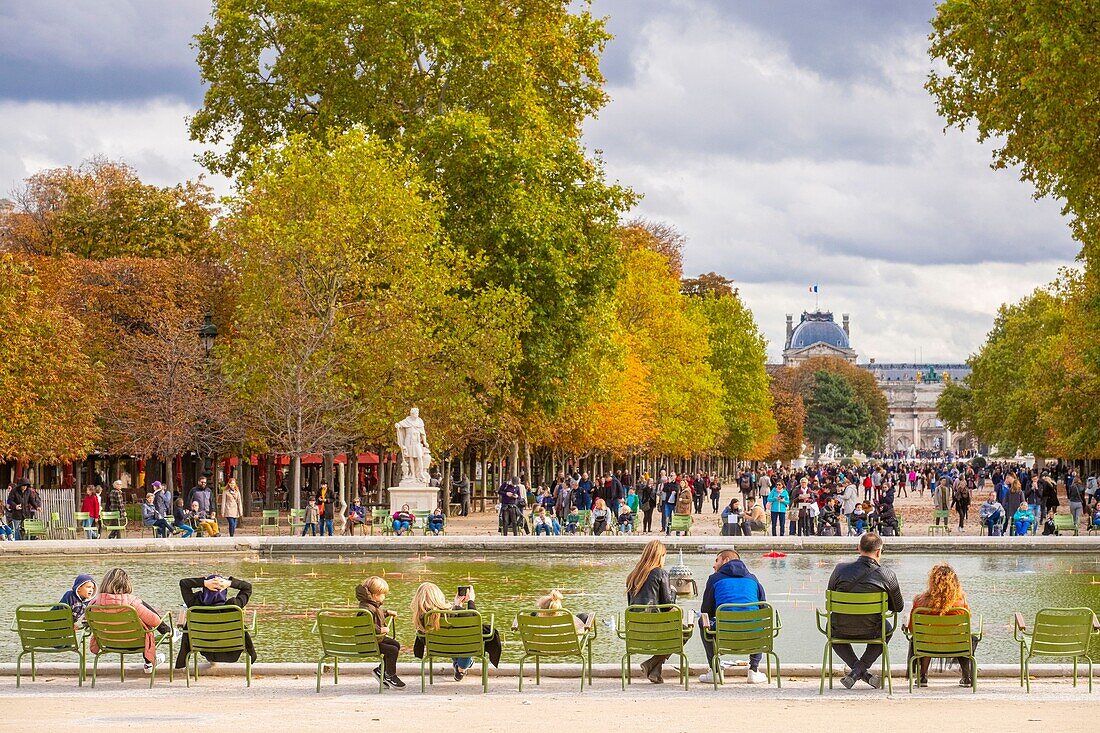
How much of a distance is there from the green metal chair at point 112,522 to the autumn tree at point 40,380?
10.4 ft

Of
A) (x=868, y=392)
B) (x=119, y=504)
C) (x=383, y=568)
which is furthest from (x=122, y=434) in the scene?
(x=868, y=392)

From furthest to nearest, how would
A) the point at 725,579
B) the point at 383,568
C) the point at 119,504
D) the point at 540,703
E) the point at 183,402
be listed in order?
the point at 183,402 → the point at 119,504 → the point at 383,568 → the point at 725,579 → the point at 540,703

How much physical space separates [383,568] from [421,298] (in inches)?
489

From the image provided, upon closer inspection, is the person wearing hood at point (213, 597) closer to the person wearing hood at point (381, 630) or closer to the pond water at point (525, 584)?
the person wearing hood at point (381, 630)

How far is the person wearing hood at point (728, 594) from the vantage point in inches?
585

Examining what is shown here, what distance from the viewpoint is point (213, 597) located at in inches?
603

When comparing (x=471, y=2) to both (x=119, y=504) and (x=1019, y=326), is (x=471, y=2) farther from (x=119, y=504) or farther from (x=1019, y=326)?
(x=1019, y=326)

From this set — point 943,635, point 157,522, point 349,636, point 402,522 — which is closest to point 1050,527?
point 402,522

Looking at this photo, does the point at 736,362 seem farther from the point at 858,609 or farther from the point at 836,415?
the point at 858,609

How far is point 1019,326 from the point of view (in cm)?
9075

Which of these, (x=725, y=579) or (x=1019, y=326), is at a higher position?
(x=1019, y=326)

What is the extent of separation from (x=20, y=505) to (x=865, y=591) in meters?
26.2

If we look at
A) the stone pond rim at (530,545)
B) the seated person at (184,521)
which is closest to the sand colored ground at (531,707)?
the stone pond rim at (530,545)

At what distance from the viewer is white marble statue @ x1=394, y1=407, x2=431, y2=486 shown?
39.3 metres
